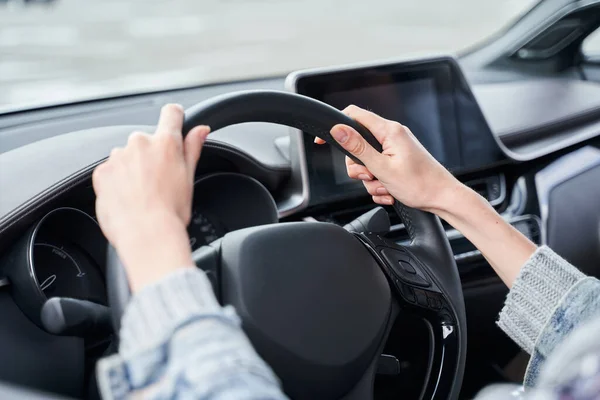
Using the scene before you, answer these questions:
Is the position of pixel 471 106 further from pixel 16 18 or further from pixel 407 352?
pixel 16 18

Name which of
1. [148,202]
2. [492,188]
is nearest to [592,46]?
[492,188]

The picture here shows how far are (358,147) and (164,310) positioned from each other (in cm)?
47

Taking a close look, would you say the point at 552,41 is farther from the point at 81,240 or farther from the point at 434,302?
the point at 81,240

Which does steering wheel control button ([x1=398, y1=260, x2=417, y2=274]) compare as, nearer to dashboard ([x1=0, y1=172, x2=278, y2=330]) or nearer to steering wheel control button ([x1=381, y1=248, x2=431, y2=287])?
steering wheel control button ([x1=381, y1=248, x2=431, y2=287])

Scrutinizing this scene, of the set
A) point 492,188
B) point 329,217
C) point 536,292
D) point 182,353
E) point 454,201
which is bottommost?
point 492,188

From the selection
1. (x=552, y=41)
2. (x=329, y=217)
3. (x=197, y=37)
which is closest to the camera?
(x=329, y=217)

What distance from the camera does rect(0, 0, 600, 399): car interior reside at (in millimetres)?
937

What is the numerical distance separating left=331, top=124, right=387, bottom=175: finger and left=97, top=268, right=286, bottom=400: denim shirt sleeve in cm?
40

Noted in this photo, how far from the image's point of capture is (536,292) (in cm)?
106

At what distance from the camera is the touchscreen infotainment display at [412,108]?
5.39 feet

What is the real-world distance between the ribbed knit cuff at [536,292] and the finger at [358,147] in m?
0.27

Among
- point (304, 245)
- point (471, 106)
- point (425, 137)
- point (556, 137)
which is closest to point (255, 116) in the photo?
point (304, 245)

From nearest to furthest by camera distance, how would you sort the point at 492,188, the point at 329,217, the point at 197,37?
the point at 329,217, the point at 492,188, the point at 197,37

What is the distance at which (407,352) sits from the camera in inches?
70.1
